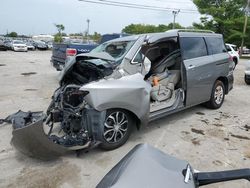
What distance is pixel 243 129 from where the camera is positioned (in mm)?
5039

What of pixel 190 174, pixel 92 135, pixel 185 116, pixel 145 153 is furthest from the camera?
pixel 185 116

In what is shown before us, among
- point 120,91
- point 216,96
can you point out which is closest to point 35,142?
point 120,91

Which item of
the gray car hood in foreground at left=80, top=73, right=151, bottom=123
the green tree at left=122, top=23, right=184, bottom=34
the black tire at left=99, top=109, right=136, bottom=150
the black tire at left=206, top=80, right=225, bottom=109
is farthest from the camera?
the green tree at left=122, top=23, right=184, bottom=34

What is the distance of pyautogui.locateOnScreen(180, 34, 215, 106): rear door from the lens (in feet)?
17.1

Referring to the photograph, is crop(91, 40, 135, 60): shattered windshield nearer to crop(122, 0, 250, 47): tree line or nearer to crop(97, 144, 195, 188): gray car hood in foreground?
crop(97, 144, 195, 188): gray car hood in foreground

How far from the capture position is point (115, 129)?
155 inches

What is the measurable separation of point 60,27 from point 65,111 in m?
64.0

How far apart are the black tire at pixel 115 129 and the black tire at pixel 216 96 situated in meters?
2.72

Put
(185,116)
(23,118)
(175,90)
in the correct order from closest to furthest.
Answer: (23,118)
(175,90)
(185,116)

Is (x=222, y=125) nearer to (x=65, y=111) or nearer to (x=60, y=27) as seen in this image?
(x=65, y=111)

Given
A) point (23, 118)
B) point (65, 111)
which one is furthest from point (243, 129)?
point (23, 118)

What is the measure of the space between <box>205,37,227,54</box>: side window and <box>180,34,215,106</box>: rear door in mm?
190

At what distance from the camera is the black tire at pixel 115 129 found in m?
3.82

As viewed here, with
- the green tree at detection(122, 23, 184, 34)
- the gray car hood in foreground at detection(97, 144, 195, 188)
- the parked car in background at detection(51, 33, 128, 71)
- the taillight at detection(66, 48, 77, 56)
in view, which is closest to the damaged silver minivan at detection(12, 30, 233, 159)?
the gray car hood in foreground at detection(97, 144, 195, 188)
